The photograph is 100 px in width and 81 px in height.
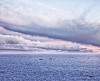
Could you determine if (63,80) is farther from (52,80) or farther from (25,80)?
(25,80)

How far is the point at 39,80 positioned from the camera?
4931 inches

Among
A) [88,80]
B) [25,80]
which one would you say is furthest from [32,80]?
[88,80]

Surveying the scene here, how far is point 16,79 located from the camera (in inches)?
5044

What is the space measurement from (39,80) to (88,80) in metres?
20.9

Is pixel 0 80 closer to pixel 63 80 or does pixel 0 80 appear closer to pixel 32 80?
pixel 32 80

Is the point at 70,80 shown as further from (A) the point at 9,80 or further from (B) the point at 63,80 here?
(A) the point at 9,80

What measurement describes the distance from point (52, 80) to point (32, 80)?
27.1 feet

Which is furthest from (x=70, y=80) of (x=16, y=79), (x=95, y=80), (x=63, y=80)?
(x=16, y=79)

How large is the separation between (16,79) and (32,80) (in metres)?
7.15

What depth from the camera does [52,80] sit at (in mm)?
126250

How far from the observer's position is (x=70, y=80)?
127688mm

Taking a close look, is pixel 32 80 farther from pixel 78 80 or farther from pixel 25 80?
pixel 78 80

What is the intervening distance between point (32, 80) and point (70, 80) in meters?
15.9

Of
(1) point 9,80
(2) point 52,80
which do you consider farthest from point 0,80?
(2) point 52,80
